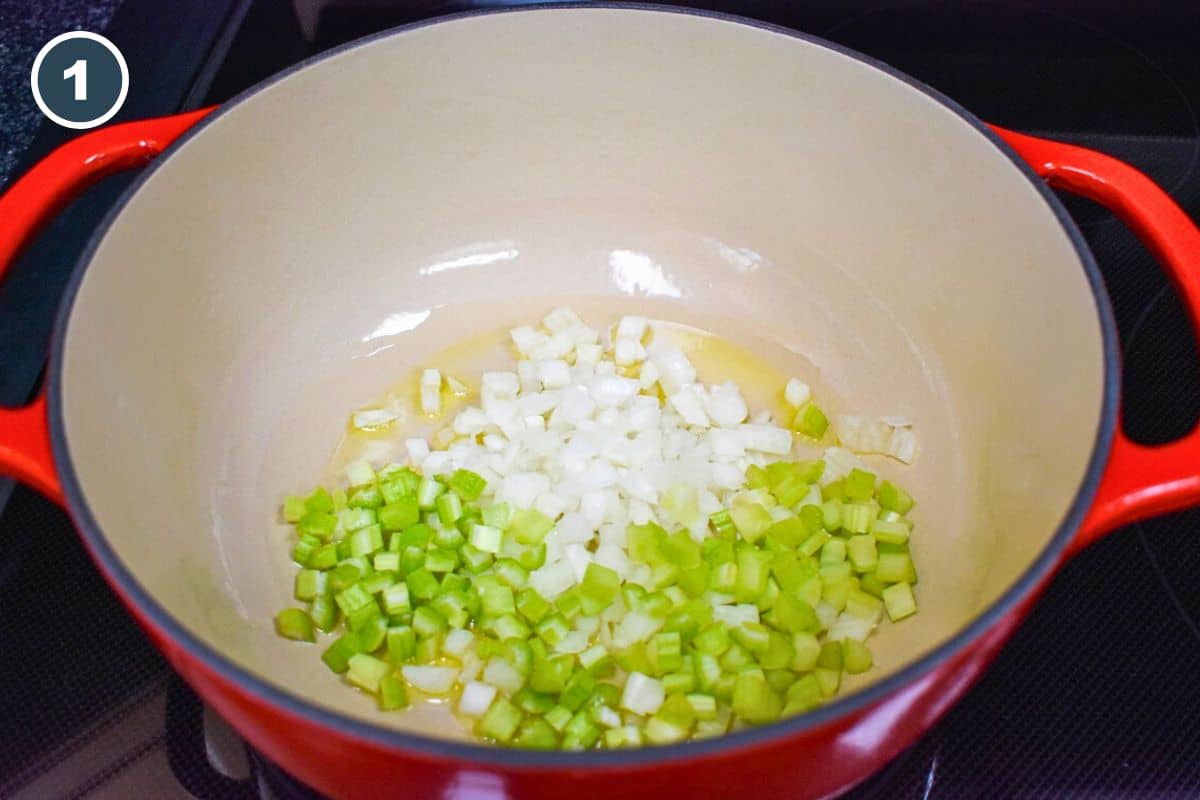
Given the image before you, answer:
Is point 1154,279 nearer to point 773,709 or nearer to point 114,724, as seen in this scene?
point 773,709

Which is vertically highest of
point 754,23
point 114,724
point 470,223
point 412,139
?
point 754,23

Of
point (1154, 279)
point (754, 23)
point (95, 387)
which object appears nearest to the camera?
point (95, 387)

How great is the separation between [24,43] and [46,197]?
25.6 inches

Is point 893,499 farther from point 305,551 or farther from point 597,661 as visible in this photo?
point 305,551

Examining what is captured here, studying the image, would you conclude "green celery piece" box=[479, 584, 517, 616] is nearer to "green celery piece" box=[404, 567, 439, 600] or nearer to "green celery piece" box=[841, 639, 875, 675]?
"green celery piece" box=[404, 567, 439, 600]

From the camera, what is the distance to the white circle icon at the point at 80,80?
1.14m

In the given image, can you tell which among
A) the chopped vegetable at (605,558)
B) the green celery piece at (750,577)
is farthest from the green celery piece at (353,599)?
the green celery piece at (750,577)

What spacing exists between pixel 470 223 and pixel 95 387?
462 millimetres

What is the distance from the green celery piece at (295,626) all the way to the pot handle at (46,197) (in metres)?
0.22

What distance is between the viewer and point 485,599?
862 millimetres

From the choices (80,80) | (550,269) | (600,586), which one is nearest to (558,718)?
(600,586)

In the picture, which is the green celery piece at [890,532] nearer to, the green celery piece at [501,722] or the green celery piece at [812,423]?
the green celery piece at [812,423]

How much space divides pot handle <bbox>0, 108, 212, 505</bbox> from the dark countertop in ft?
1.27

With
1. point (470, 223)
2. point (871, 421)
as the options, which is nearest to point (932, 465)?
point (871, 421)
